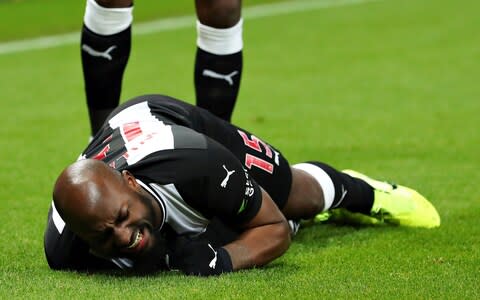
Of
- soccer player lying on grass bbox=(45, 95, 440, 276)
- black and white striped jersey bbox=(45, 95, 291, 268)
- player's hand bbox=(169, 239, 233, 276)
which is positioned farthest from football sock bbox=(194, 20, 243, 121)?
player's hand bbox=(169, 239, 233, 276)

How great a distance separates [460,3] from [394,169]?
7714 mm

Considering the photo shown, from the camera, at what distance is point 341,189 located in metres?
4.41

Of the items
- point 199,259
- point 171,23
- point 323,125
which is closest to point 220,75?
point 199,259

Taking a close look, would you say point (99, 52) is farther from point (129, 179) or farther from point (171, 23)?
point (171, 23)

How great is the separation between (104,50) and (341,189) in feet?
3.78

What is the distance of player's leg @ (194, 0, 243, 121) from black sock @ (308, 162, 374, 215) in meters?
0.51

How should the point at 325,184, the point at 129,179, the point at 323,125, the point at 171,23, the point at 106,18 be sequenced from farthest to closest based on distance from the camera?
1. the point at 171,23
2. the point at 323,125
3. the point at 106,18
4. the point at 325,184
5. the point at 129,179

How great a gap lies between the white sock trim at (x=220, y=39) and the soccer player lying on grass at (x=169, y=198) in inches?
24.7

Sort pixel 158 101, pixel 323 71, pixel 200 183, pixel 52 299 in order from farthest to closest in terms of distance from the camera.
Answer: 1. pixel 323 71
2. pixel 158 101
3. pixel 200 183
4. pixel 52 299

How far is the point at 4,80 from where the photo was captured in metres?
9.00

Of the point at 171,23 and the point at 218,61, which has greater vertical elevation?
the point at 218,61

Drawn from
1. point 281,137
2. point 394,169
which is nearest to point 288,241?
point 394,169

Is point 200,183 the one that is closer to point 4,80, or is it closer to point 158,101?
point 158,101

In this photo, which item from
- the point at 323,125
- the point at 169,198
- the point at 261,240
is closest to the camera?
the point at 169,198
